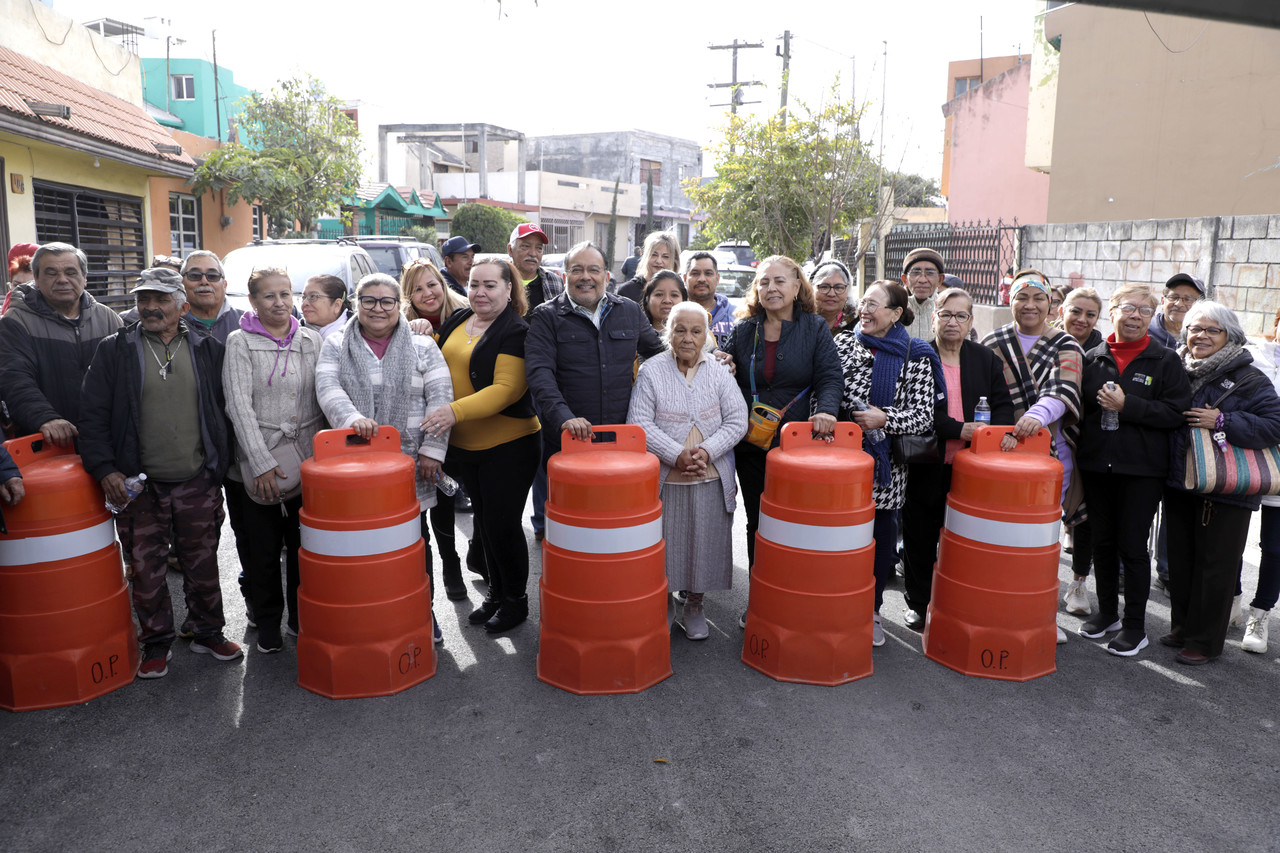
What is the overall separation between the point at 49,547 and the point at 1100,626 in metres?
5.21

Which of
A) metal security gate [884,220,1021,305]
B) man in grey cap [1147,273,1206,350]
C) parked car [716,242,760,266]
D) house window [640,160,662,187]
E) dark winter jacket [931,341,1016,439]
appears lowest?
dark winter jacket [931,341,1016,439]

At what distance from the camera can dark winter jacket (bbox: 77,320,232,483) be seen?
Result: 408 cm

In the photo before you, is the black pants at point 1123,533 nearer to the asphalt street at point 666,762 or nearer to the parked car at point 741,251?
the asphalt street at point 666,762

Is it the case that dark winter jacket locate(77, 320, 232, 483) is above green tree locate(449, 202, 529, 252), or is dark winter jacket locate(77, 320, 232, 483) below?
below

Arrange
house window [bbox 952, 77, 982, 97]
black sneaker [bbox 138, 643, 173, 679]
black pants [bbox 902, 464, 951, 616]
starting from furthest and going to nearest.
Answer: house window [bbox 952, 77, 982, 97] < black pants [bbox 902, 464, 951, 616] < black sneaker [bbox 138, 643, 173, 679]

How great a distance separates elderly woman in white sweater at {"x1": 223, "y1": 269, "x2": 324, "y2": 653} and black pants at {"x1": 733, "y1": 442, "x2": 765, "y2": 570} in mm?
2251

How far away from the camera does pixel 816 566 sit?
13.5 ft

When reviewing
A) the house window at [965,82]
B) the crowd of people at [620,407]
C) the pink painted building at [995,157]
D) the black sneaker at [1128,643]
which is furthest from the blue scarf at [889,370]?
the house window at [965,82]

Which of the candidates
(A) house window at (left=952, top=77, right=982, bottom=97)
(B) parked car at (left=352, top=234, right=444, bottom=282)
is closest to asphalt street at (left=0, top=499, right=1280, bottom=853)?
(B) parked car at (left=352, top=234, right=444, bottom=282)

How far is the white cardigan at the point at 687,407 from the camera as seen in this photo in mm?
4590

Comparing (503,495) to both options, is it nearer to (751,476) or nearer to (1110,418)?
(751,476)

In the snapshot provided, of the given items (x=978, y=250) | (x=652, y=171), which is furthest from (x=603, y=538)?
(x=652, y=171)

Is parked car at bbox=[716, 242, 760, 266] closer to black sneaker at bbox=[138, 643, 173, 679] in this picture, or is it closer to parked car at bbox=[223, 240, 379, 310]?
parked car at bbox=[223, 240, 379, 310]

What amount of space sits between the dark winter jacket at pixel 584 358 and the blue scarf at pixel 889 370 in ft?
4.35
